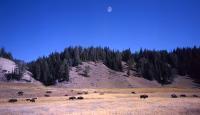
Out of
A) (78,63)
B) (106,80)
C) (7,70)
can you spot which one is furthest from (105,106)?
(78,63)

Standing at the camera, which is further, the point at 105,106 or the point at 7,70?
the point at 7,70

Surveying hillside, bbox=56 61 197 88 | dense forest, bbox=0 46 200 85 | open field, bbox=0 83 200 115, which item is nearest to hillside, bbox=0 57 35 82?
dense forest, bbox=0 46 200 85

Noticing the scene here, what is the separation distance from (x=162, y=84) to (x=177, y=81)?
1235 centimetres

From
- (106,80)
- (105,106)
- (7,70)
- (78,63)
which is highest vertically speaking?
(78,63)

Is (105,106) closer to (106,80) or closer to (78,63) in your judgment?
(106,80)

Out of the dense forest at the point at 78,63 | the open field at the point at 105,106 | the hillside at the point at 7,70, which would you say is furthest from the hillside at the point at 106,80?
the open field at the point at 105,106

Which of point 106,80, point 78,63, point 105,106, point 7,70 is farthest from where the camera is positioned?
point 78,63

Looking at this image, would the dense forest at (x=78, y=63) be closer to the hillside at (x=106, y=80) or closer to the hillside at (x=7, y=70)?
the hillside at (x=106, y=80)

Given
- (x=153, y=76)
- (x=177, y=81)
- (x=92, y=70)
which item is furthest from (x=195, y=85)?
(x=92, y=70)

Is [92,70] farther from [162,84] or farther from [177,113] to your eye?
[177,113]

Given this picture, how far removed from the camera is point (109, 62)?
194 m

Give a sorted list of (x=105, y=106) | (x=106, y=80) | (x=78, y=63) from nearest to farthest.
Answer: (x=105, y=106) → (x=106, y=80) → (x=78, y=63)

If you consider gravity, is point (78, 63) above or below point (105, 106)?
above

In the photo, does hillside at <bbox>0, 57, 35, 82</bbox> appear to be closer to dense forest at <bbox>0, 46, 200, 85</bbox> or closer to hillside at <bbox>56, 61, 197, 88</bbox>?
dense forest at <bbox>0, 46, 200, 85</bbox>
